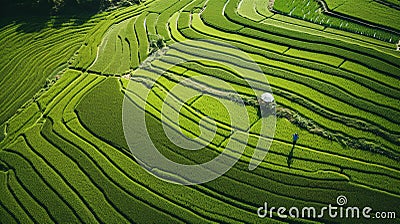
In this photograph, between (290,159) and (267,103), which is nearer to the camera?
(290,159)

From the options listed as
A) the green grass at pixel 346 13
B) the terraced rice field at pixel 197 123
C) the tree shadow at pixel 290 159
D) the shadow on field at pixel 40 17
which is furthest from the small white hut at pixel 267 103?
the shadow on field at pixel 40 17

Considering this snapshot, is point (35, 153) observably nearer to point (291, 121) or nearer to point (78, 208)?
point (78, 208)

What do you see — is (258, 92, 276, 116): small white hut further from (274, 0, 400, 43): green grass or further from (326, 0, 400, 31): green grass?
(326, 0, 400, 31): green grass

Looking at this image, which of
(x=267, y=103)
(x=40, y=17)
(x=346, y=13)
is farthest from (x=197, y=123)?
(x=40, y=17)

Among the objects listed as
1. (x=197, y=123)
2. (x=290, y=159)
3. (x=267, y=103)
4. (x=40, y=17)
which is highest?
(x=40, y=17)

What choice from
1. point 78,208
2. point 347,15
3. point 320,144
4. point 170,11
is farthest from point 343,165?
point 170,11

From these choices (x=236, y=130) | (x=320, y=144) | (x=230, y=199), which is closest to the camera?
(x=230, y=199)

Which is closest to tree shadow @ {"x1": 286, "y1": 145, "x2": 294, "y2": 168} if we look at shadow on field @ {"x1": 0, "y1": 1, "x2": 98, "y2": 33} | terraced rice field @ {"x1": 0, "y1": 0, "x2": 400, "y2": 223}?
terraced rice field @ {"x1": 0, "y1": 0, "x2": 400, "y2": 223}

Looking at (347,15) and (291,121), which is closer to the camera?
(291,121)

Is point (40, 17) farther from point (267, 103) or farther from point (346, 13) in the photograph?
point (346, 13)
